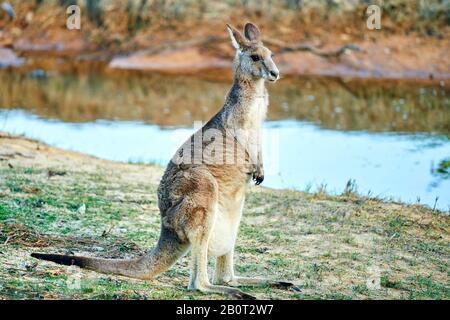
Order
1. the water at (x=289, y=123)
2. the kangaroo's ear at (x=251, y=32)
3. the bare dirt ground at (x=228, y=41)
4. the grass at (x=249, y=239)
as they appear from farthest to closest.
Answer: the bare dirt ground at (x=228, y=41) < the water at (x=289, y=123) < the kangaroo's ear at (x=251, y=32) < the grass at (x=249, y=239)

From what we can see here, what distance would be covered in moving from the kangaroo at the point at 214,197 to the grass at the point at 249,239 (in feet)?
0.38

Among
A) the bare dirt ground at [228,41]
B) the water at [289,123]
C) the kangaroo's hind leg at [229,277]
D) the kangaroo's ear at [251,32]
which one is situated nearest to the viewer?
the kangaroo's hind leg at [229,277]

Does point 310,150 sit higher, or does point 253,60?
point 253,60

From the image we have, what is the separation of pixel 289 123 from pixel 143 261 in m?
7.94

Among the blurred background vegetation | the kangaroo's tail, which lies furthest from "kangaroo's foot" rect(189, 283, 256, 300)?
the blurred background vegetation

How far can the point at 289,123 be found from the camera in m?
12.8

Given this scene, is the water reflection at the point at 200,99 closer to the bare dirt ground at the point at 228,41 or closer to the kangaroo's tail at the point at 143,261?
the bare dirt ground at the point at 228,41

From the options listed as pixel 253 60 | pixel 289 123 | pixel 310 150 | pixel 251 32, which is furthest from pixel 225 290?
pixel 289 123

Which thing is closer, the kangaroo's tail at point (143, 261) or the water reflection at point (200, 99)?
the kangaroo's tail at point (143, 261)

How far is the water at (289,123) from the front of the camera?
972cm

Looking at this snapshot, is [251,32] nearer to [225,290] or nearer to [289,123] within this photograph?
[225,290]

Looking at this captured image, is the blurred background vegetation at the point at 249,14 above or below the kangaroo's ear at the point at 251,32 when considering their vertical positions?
above

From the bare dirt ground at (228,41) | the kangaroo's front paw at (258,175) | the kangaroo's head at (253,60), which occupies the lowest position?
the kangaroo's front paw at (258,175)

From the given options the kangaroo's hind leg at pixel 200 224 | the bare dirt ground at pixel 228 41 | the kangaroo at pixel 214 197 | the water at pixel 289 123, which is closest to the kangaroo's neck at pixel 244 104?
the kangaroo at pixel 214 197
